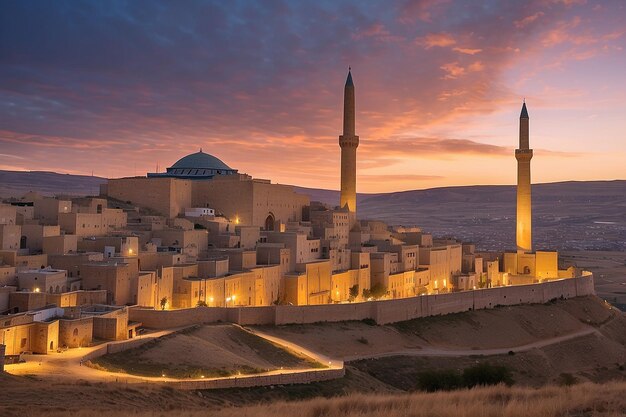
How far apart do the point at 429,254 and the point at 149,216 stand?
1941 centimetres

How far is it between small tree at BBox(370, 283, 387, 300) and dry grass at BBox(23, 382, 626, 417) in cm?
2756

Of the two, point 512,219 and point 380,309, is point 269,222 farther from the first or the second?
point 512,219

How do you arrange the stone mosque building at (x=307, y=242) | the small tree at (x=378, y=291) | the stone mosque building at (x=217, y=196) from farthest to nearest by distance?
the stone mosque building at (x=217, y=196) < the small tree at (x=378, y=291) < the stone mosque building at (x=307, y=242)

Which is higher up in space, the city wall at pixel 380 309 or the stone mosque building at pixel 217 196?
the stone mosque building at pixel 217 196

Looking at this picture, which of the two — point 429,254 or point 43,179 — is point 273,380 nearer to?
point 429,254

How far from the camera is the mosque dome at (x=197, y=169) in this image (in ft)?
174

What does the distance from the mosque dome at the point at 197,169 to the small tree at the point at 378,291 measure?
17.1 metres

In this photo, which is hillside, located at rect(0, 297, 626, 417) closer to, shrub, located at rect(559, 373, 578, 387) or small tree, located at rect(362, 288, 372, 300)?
shrub, located at rect(559, 373, 578, 387)

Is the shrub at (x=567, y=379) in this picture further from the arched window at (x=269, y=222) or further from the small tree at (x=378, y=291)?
the arched window at (x=269, y=222)

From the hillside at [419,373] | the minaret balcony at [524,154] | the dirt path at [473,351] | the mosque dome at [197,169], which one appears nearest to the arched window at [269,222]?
the mosque dome at [197,169]

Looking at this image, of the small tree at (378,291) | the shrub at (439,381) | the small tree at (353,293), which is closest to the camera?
the shrub at (439,381)

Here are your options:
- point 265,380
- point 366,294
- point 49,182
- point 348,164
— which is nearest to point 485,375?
point 265,380

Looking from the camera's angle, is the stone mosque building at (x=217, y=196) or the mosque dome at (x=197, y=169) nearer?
the stone mosque building at (x=217, y=196)

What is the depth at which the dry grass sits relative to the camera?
36.9 feet
